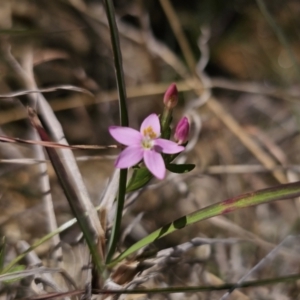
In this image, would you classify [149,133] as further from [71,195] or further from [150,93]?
[150,93]

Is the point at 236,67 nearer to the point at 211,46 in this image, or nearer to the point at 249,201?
the point at 211,46

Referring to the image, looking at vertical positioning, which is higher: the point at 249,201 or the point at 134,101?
the point at 134,101

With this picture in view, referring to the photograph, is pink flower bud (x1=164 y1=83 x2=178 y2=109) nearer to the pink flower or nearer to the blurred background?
the pink flower

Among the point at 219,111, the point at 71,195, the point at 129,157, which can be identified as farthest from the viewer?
the point at 219,111

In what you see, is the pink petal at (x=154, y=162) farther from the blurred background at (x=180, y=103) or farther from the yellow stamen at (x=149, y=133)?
the blurred background at (x=180, y=103)

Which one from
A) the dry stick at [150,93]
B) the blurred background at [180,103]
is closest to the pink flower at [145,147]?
the blurred background at [180,103]

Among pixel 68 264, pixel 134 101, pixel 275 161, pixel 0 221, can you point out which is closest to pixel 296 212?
pixel 275 161

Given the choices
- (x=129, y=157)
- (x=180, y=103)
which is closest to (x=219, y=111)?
(x=180, y=103)

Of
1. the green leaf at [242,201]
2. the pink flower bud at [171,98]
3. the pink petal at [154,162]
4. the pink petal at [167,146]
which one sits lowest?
the green leaf at [242,201]
